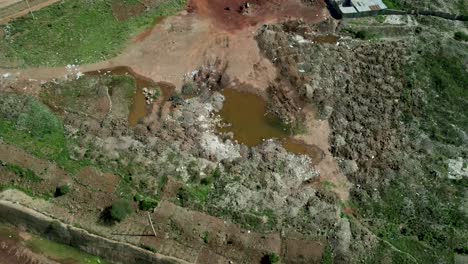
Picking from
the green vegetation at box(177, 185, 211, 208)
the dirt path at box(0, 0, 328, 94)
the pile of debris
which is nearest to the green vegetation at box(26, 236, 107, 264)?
the green vegetation at box(177, 185, 211, 208)

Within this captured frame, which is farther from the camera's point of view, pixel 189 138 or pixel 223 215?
pixel 189 138

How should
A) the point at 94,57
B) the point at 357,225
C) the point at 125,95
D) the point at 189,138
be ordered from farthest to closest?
1. the point at 94,57
2. the point at 125,95
3. the point at 189,138
4. the point at 357,225

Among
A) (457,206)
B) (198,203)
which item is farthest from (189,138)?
(457,206)

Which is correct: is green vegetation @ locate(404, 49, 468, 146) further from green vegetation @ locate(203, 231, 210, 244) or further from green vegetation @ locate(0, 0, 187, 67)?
green vegetation @ locate(0, 0, 187, 67)

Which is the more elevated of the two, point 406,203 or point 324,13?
point 324,13

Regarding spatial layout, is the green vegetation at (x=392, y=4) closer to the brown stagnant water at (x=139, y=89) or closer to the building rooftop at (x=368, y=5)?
the building rooftop at (x=368, y=5)

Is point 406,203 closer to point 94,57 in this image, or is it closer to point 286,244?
point 286,244

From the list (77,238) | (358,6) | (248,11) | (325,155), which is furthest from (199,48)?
(77,238)
